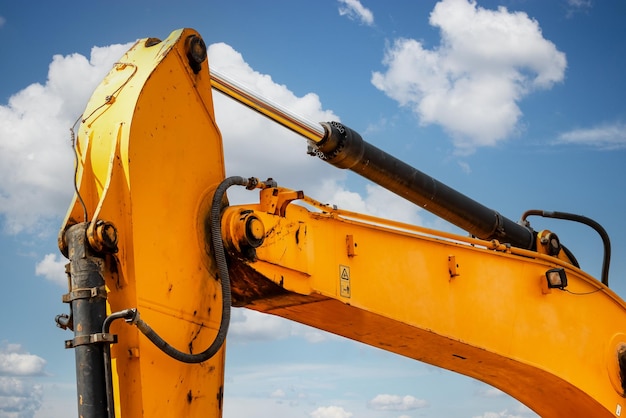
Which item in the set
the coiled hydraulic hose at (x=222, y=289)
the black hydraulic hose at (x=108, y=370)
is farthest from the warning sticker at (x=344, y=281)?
the black hydraulic hose at (x=108, y=370)

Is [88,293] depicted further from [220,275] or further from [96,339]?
[220,275]

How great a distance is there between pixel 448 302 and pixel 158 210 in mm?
2552

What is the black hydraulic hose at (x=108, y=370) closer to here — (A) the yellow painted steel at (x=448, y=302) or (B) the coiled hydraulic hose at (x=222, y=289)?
(B) the coiled hydraulic hose at (x=222, y=289)

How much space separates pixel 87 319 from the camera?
4.07 metres

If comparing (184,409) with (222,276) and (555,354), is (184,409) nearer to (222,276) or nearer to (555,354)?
(222,276)

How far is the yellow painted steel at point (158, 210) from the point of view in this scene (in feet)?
13.9

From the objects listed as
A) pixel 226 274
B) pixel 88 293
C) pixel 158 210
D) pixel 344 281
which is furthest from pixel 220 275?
pixel 344 281

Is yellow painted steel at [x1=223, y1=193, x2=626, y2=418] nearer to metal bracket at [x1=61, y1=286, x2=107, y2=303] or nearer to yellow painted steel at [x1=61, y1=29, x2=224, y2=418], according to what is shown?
yellow painted steel at [x1=61, y1=29, x2=224, y2=418]

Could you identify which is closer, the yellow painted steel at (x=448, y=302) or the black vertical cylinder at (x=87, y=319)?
the black vertical cylinder at (x=87, y=319)

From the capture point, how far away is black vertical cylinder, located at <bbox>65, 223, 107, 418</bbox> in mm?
4016

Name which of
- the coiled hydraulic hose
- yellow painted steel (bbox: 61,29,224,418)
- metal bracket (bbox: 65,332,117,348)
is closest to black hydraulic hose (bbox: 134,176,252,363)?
the coiled hydraulic hose

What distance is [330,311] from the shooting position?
17.8ft

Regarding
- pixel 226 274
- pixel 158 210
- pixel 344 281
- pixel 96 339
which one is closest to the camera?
pixel 96 339

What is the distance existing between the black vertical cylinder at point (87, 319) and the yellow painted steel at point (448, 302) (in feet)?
2.93
